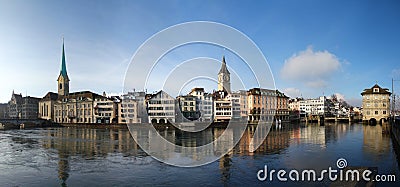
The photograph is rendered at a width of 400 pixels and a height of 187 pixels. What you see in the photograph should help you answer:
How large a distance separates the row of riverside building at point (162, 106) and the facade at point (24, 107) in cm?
1362

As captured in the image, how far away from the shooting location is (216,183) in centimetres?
1368

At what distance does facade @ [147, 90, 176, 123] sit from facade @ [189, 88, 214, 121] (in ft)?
32.2

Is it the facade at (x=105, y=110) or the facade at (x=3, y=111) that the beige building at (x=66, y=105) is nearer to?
the facade at (x=105, y=110)

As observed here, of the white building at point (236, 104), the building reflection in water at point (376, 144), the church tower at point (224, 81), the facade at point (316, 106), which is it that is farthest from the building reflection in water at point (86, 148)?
the facade at point (316, 106)

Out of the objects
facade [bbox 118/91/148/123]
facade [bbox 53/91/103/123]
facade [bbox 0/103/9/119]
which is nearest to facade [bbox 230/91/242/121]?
facade [bbox 118/91/148/123]

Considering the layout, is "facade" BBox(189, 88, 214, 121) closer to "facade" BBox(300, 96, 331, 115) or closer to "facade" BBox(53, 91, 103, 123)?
"facade" BBox(53, 91, 103, 123)

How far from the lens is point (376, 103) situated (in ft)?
250

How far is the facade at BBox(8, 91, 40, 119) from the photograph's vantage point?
4659 inches

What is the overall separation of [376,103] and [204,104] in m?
47.5

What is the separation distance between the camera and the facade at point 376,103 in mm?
75250

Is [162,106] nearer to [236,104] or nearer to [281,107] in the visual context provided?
[236,104]

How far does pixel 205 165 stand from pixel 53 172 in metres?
9.08

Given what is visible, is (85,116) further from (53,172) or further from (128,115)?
(53,172)

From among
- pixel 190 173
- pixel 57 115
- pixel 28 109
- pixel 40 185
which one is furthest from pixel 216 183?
pixel 28 109
